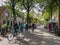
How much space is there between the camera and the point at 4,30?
2292cm

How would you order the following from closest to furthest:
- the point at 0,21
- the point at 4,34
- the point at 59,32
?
the point at 4,34, the point at 59,32, the point at 0,21

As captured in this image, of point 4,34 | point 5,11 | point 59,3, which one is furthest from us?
point 5,11

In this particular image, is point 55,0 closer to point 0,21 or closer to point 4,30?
point 4,30

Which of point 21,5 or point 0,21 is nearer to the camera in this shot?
point 0,21

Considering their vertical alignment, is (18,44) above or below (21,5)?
below

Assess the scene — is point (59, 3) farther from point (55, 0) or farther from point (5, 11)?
point (5, 11)

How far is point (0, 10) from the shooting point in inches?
1689

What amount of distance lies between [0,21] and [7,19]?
4.28 meters

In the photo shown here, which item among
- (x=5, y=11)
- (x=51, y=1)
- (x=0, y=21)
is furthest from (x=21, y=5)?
(x=51, y=1)

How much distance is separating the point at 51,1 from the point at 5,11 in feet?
50.1

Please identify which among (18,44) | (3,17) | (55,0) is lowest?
(18,44)

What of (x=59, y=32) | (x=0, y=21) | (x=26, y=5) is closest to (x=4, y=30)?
(x=59, y=32)

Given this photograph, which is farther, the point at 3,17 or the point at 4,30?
the point at 3,17

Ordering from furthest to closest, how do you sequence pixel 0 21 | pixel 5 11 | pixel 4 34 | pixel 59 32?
1. pixel 5 11
2. pixel 0 21
3. pixel 59 32
4. pixel 4 34
